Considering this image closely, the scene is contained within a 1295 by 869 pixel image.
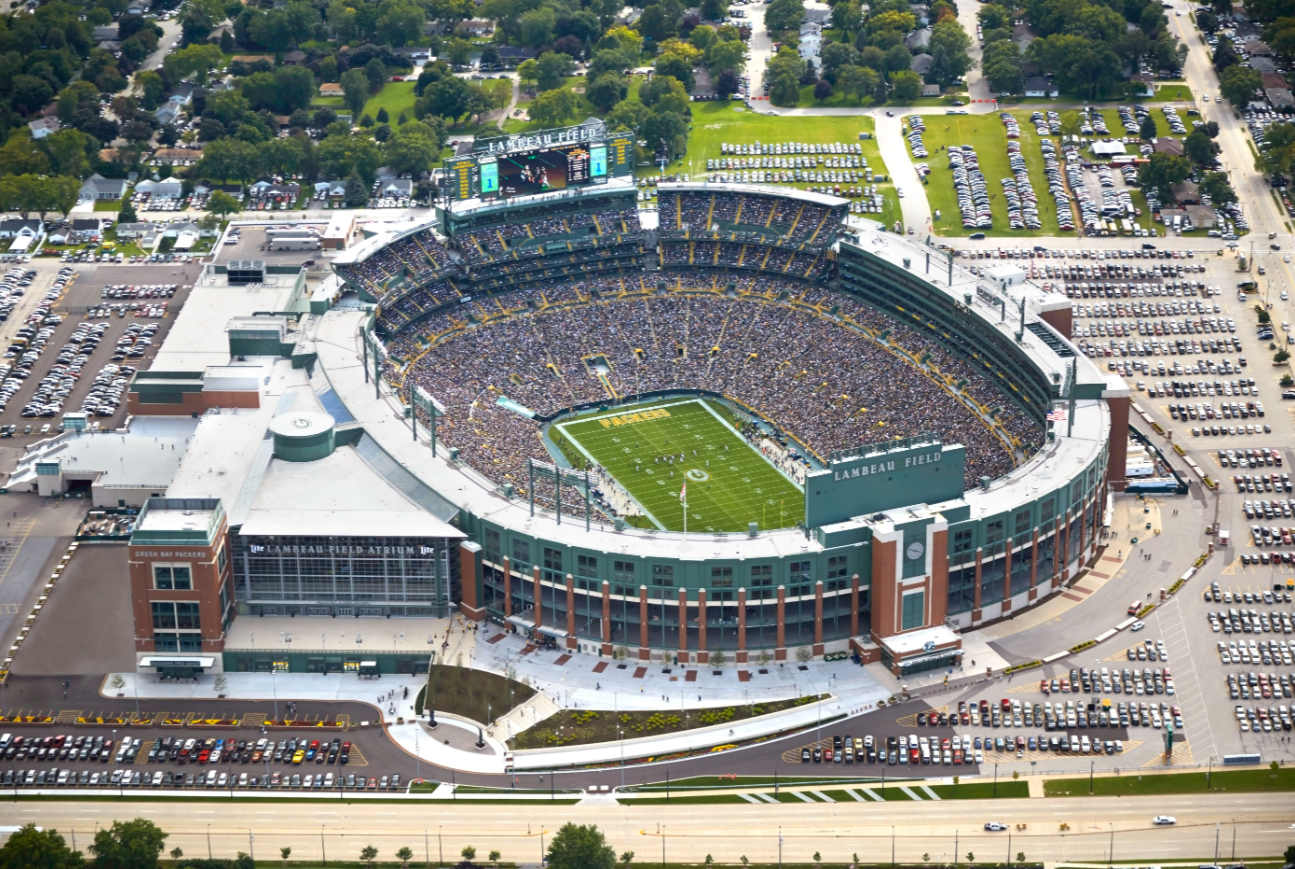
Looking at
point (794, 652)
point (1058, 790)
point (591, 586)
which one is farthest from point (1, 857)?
point (1058, 790)

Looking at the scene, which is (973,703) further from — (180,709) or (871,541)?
(180,709)

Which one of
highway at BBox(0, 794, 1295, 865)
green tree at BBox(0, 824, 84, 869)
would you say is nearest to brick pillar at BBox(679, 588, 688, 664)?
highway at BBox(0, 794, 1295, 865)

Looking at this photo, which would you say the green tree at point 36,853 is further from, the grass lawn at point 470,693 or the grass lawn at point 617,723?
the grass lawn at point 617,723

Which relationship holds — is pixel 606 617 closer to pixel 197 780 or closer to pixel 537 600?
pixel 537 600

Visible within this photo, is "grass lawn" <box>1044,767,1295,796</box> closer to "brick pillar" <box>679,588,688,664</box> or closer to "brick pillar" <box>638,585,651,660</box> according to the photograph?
→ "brick pillar" <box>679,588,688,664</box>

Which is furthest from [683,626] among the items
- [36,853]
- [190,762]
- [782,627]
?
[36,853]
